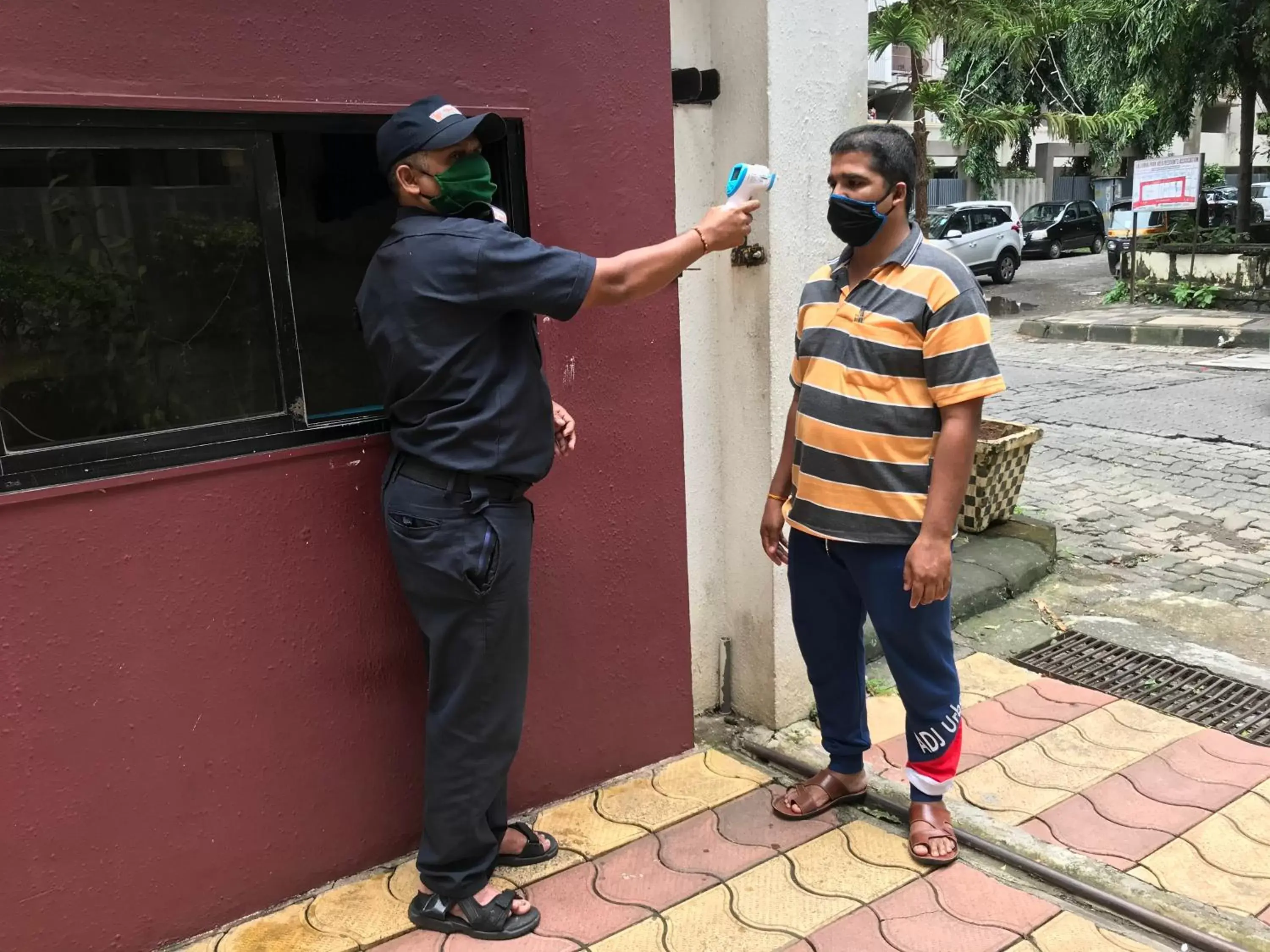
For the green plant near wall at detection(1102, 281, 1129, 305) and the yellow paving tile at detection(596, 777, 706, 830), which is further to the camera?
the green plant near wall at detection(1102, 281, 1129, 305)

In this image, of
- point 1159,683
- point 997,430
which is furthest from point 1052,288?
point 1159,683

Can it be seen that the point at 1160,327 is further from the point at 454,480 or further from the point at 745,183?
the point at 454,480

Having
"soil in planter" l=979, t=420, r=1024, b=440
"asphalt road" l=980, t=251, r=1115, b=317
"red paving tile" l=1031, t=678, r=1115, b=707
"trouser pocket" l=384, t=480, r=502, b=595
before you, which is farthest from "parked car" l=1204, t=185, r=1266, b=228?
"trouser pocket" l=384, t=480, r=502, b=595

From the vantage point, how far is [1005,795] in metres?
3.08

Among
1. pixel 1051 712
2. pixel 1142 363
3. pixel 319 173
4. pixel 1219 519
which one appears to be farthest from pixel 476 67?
pixel 1142 363

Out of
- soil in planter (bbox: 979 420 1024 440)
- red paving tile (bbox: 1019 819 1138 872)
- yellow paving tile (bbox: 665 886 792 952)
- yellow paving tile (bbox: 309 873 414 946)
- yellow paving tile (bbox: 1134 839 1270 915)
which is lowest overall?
yellow paving tile (bbox: 1134 839 1270 915)

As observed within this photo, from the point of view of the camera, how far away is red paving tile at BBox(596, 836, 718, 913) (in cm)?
262

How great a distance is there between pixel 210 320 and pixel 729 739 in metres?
2.11

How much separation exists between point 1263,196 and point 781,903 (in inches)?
1141

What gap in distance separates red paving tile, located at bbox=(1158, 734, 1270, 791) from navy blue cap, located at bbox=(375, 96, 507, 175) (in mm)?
2786

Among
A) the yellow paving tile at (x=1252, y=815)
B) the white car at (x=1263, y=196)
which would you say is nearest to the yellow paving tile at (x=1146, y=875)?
the yellow paving tile at (x=1252, y=815)

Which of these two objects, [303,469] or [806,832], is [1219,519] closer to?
[806,832]

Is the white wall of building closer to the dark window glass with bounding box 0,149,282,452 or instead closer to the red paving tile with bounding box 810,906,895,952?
the red paving tile with bounding box 810,906,895,952

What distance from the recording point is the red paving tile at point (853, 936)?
2414mm
